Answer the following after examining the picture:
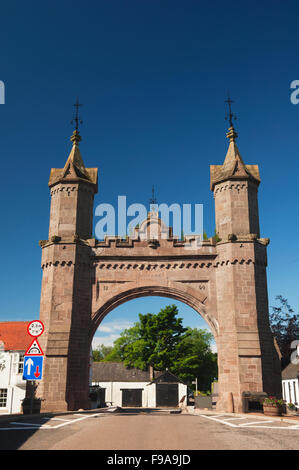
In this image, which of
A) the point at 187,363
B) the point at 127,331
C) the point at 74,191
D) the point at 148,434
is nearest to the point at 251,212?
the point at 74,191

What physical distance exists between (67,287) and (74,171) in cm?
724

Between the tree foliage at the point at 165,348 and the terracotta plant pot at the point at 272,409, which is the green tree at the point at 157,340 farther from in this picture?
the terracotta plant pot at the point at 272,409

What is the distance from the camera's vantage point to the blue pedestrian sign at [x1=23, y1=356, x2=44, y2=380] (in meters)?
13.3

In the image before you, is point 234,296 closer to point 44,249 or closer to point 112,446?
point 44,249

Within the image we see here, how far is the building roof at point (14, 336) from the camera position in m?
36.0

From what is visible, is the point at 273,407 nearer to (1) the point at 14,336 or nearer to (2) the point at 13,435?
(2) the point at 13,435

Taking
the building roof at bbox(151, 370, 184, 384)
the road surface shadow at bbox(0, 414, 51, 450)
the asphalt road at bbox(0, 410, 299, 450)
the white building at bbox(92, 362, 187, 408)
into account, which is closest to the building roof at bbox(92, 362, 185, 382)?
the white building at bbox(92, 362, 187, 408)

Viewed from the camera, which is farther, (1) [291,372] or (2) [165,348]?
(2) [165,348]

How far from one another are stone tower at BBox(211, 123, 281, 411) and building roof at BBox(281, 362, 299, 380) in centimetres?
1830

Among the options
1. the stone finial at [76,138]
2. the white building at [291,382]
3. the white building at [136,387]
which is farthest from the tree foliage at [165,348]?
the stone finial at [76,138]

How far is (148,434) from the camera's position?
10008 millimetres

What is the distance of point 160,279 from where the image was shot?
78.4ft

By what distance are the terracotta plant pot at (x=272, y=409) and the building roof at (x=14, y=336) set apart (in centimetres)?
2323

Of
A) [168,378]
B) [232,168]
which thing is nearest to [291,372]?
[168,378]
